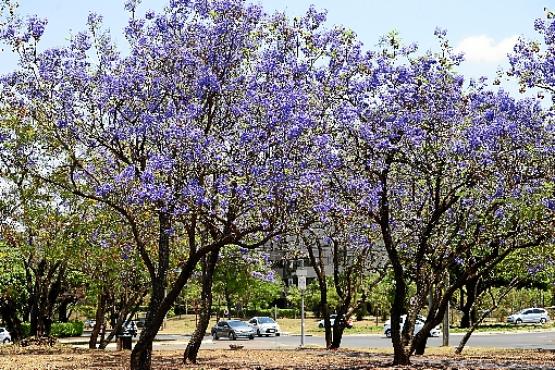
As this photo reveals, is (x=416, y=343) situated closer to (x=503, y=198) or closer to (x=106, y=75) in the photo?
(x=503, y=198)

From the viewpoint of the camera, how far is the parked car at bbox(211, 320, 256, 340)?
38469 millimetres

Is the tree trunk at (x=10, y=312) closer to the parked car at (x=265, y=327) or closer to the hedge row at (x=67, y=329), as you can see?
the hedge row at (x=67, y=329)

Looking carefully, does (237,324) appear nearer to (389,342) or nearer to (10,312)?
(389,342)

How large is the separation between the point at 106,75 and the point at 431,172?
5.83m

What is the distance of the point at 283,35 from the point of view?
42.3 feet

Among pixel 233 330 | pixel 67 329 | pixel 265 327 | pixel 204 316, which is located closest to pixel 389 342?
pixel 233 330

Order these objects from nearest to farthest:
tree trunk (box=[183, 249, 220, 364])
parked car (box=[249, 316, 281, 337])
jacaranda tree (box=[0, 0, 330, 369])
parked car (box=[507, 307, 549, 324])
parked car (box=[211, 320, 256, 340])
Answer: jacaranda tree (box=[0, 0, 330, 369]) → tree trunk (box=[183, 249, 220, 364]) → parked car (box=[211, 320, 256, 340]) → parked car (box=[249, 316, 281, 337]) → parked car (box=[507, 307, 549, 324])

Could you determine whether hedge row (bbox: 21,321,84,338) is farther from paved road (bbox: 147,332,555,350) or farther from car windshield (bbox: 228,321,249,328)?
paved road (bbox: 147,332,555,350)

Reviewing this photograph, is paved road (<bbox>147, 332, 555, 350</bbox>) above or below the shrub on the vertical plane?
below

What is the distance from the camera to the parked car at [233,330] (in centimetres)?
3847

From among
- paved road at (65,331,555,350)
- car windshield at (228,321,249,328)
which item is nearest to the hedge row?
paved road at (65,331,555,350)

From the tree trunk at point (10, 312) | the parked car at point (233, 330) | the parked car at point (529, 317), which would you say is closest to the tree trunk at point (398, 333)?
the tree trunk at point (10, 312)

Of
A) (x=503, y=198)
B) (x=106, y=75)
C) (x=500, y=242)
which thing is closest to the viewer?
(x=106, y=75)

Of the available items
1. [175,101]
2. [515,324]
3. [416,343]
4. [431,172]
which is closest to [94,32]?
[175,101]
